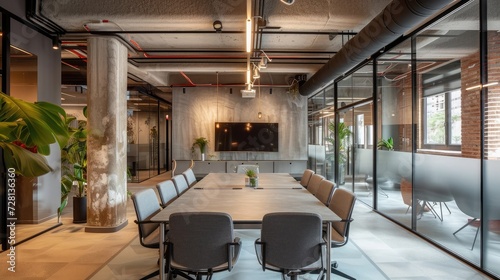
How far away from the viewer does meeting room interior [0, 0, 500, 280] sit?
7.43 ft

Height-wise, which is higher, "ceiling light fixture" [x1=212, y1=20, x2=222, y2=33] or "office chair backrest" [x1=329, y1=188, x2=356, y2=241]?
"ceiling light fixture" [x1=212, y1=20, x2=222, y2=33]

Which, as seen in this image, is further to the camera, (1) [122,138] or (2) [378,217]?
(2) [378,217]

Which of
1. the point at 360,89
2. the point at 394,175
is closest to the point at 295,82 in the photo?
the point at 360,89

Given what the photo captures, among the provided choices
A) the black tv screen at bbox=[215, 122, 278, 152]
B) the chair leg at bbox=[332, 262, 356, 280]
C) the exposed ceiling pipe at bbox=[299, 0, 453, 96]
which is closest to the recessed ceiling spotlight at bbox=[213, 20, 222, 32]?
the exposed ceiling pipe at bbox=[299, 0, 453, 96]

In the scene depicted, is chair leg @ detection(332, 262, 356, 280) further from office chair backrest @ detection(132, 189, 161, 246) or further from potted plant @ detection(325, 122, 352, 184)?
potted plant @ detection(325, 122, 352, 184)

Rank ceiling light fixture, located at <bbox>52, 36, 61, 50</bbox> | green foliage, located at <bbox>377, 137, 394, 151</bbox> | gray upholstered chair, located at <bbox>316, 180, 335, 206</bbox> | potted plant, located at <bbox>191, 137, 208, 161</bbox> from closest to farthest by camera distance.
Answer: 1. gray upholstered chair, located at <bbox>316, 180, 335, 206</bbox>
2. ceiling light fixture, located at <bbox>52, 36, 61, 50</bbox>
3. green foliage, located at <bbox>377, 137, 394, 151</bbox>
4. potted plant, located at <bbox>191, 137, 208, 161</bbox>

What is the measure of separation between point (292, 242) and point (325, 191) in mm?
1498

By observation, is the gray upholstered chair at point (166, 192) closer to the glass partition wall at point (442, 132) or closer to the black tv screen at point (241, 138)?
the glass partition wall at point (442, 132)

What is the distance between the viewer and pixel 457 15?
3.54 metres

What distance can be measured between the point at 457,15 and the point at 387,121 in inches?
81.4

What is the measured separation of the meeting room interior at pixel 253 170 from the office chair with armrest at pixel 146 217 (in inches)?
0.9

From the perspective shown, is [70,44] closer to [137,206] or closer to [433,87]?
[137,206]

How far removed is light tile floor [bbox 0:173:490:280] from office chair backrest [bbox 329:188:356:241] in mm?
567

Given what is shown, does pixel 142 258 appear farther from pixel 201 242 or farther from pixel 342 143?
pixel 342 143
